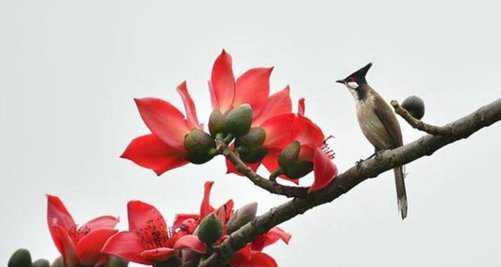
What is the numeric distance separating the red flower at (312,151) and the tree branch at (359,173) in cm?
2

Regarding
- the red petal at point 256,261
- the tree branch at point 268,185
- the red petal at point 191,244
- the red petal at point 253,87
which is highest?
the red petal at point 253,87

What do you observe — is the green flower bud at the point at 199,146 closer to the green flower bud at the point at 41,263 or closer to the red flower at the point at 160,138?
the red flower at the point at 160,138

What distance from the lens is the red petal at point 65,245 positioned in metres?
1.44

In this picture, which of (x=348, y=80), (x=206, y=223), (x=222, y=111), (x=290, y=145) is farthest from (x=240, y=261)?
(x=348, y=80)

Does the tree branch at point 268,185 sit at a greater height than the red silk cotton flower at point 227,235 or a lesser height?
greater

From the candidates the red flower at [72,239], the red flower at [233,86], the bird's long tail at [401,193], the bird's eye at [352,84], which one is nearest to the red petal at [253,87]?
→ the red flower at [233,86]

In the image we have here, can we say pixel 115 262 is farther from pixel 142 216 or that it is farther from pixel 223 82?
pixel 223 82

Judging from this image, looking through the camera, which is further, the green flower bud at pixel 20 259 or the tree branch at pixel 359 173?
the green flower bud at pixel 20 259

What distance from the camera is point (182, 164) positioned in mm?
1611

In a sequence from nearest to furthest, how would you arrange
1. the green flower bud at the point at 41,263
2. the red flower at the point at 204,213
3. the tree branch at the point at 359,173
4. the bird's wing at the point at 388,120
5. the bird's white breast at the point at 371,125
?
the tree branch at the point at 359,173 → the green flower bud at the point at 41,263 → the red flower at the point at 204,213 → the bird's white breast at the point at 371,125 → the bird's wing at the point at 388,120

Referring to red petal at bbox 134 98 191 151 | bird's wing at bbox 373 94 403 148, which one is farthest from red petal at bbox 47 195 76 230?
bird's wing at bbox 373 94 403 148

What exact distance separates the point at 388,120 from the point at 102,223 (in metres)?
2.11

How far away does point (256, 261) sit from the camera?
1.45m

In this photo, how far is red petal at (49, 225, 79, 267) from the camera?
4.72 feet
